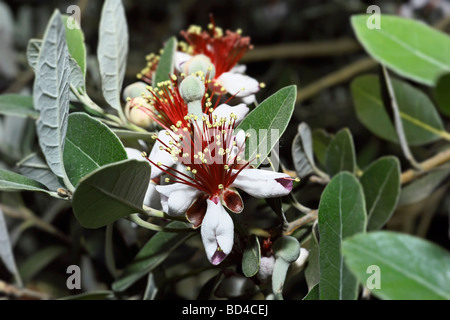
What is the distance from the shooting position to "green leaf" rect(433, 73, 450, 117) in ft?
2.65

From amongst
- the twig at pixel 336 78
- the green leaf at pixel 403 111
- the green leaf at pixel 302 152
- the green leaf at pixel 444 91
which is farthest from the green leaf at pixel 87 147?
the twig at pixel 336 78

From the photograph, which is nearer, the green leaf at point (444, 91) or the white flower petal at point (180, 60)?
the green leaf at point (444, 91)

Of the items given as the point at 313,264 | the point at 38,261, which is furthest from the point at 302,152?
the point at 38,261

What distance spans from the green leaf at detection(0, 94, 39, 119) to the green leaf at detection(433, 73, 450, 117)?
767mm

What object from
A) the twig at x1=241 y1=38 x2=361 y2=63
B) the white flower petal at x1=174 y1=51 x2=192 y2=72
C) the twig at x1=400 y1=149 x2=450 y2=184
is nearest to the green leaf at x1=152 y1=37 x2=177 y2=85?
the white flower petal at x1=174 y1=51 x2=192 y2=72

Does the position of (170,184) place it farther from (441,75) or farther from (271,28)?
(271,28)

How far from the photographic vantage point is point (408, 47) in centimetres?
86

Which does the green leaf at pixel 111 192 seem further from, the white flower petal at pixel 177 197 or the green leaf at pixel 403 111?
the green leaf at pixel 403 111

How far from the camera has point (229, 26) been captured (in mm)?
2500

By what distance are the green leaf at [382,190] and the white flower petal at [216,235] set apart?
15.2 inches

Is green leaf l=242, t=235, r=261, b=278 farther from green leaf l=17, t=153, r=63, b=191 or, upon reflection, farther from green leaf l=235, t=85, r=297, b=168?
green leaf l=17, t=153, r=63, b=191

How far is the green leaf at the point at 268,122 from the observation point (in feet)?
2.63

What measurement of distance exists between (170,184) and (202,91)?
16 cm

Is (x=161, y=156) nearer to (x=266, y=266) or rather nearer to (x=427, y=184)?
(x=266, y=266)
